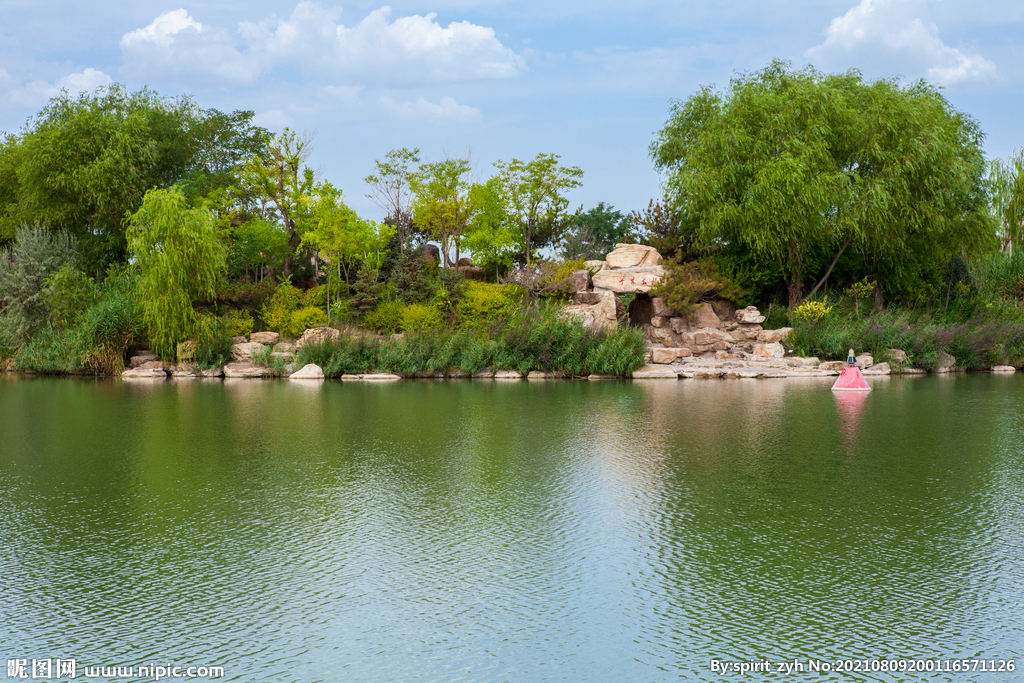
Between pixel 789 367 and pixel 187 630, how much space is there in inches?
814

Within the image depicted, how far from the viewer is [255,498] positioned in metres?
7.14

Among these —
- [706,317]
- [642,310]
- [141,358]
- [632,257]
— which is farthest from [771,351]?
[141,358]

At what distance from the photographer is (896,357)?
A: 2317cm

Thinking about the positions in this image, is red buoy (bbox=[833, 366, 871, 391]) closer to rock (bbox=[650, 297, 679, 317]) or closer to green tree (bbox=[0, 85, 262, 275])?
rock (bbox=[650, 297, 679, 317])

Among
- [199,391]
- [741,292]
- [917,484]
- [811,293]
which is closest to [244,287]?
[199,391]

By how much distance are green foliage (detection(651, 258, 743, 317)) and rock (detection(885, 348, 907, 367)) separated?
5.54 metres

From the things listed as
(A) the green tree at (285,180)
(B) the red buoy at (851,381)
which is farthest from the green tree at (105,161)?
(B) the red buoy at (851,381)

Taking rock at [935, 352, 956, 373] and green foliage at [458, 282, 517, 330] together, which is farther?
green foliage at [458, 282, 517, 330]

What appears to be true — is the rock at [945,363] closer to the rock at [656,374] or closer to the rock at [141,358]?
the rock at [656,374]

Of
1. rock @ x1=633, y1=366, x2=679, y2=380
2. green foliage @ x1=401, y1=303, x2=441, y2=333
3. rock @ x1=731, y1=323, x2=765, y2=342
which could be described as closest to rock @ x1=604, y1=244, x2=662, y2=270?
rock @ x1=731, y1=323, x2=765, y2=342

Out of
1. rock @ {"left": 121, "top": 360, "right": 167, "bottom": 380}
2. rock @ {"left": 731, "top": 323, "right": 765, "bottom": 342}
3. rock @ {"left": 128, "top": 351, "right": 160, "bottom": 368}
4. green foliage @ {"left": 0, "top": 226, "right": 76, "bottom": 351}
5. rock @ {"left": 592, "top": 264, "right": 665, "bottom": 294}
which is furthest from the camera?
rock @ {"left": 592, "top": 264, "right": 665, "bottom": 294}

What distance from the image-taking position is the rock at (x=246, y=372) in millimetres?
22766

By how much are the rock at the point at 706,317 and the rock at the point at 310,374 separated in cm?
1224

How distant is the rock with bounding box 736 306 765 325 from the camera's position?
26109 mm
